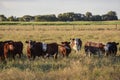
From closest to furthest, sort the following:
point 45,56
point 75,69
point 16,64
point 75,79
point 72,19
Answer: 1. point 75,79
2. point 75,69
3. point 16,64
4. point 45,56
5. point 72,19

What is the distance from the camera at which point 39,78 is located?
32.7 ft

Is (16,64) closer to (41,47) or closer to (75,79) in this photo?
(41,47)

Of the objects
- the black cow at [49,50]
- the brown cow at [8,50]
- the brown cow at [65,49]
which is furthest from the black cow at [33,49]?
the brown cow at [65,49]

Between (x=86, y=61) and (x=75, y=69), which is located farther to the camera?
(x=86, y=61)

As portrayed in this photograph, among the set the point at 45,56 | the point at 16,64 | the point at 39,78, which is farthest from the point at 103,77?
the point at 45,56

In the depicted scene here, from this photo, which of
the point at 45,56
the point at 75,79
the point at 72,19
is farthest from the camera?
the point at 72,19

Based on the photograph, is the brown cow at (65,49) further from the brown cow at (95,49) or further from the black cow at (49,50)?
the brown cow at (95,49)


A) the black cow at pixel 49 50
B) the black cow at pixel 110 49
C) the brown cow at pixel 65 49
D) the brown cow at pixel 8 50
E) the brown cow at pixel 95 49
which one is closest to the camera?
the brown cow at pixel 8 50

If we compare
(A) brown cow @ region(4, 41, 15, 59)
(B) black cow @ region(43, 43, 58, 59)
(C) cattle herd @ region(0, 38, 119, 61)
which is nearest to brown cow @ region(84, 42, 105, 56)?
(C) cattle herd @ region(0, 38, 119, 61)

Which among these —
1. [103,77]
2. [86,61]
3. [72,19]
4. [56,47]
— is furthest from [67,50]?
[72,19]

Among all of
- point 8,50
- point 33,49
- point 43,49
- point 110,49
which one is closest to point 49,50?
point 43,49

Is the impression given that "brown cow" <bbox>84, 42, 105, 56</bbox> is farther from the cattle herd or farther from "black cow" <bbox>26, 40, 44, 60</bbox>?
"black cow" <bbox>26, 40, 44, 60</bbox>

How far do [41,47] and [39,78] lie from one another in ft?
16.3

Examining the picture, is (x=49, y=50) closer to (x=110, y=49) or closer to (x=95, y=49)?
(x=95, y=49)
